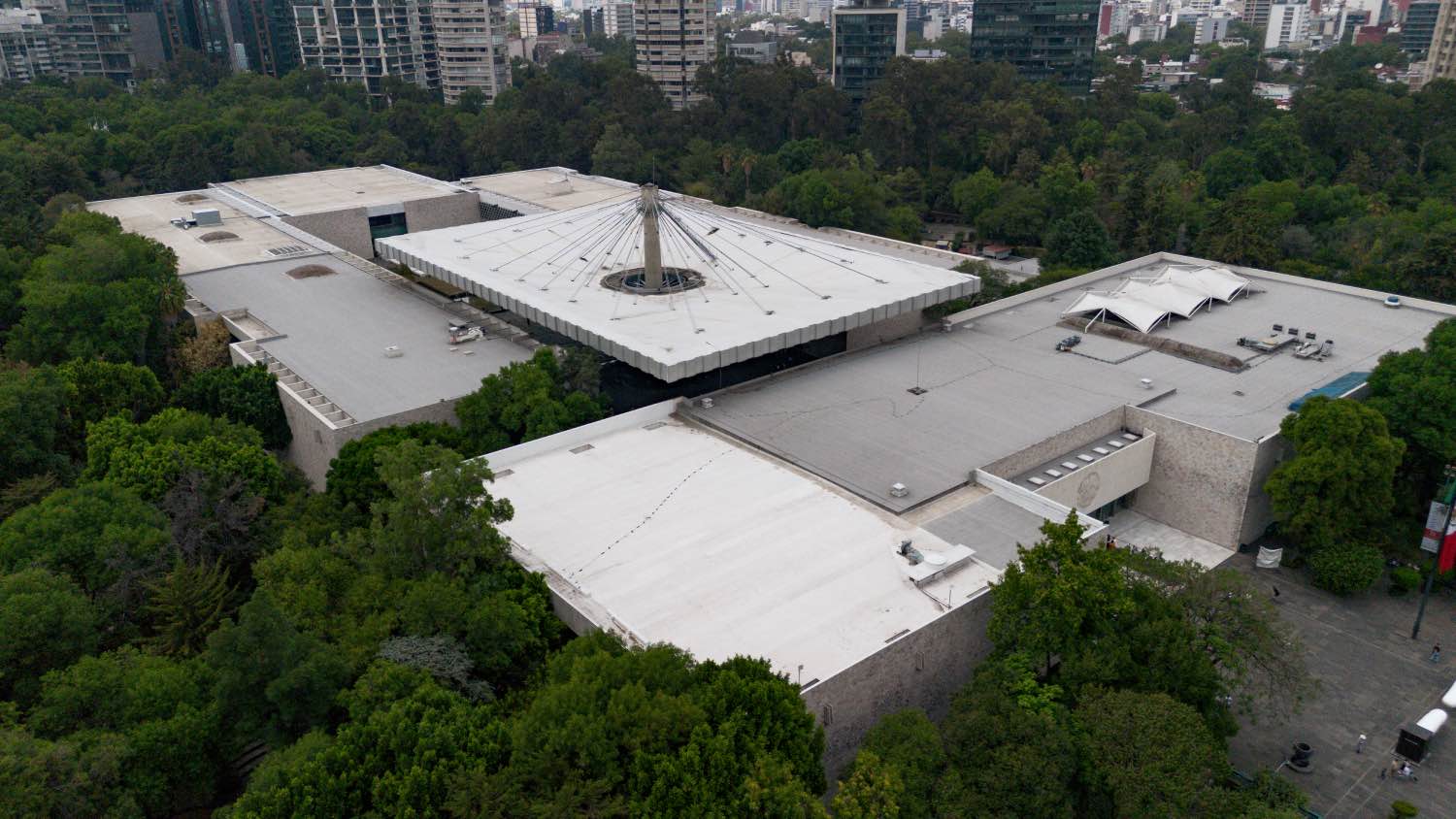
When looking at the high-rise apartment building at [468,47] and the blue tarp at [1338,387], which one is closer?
the blue tarp at [1338,387]

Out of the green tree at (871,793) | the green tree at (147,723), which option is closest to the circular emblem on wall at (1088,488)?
the green tree at (871,793)

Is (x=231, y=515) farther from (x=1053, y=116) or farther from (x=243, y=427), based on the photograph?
(x=1053, y=116)

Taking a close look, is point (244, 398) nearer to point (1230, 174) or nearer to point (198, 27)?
point (1230, 174)

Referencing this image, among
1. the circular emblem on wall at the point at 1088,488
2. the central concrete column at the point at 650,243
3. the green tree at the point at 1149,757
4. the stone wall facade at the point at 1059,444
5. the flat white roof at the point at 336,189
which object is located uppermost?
the central concrete column at the point at 650,243

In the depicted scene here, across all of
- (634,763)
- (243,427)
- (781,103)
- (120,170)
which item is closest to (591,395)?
(243,427)

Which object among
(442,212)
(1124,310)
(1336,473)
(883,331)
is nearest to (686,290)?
(883,331)

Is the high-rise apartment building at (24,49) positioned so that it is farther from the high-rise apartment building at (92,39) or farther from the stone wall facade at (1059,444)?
the stone wall facade at (1059,444)

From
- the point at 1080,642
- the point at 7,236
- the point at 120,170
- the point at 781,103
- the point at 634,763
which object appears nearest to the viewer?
the point at 634,763

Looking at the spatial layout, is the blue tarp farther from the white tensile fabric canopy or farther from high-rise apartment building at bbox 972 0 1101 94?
high-rise apartment building at bbox 972 0 1101 94
